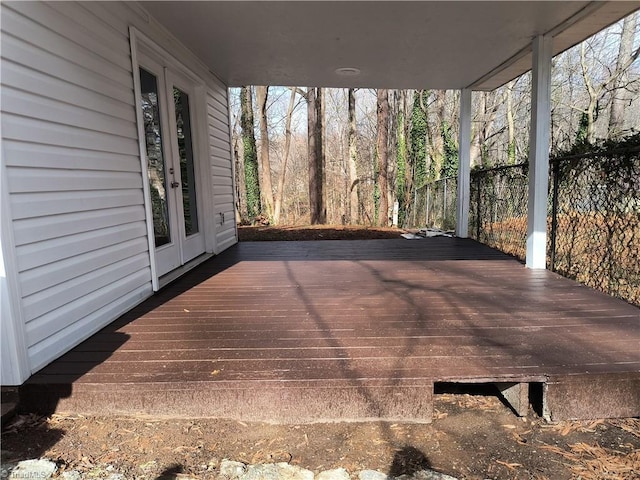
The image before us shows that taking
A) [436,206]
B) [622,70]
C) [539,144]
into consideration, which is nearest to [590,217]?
[539,144]

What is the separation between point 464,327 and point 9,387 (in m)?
2.41

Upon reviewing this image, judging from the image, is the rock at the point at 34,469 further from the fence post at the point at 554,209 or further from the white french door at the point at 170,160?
the fence post at the point at 554,209

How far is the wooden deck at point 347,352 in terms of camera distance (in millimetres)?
1733

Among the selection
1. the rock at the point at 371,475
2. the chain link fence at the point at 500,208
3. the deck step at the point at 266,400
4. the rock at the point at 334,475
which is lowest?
the rock at the point at 371,475

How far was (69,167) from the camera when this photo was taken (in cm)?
216

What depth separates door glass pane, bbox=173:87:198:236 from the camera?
4.12m

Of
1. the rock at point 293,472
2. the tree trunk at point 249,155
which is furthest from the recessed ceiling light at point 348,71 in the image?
the tree trunk at point 249,155

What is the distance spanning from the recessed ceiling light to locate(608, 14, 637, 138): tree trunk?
894cm

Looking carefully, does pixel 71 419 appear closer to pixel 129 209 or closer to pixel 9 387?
pixel 9 387

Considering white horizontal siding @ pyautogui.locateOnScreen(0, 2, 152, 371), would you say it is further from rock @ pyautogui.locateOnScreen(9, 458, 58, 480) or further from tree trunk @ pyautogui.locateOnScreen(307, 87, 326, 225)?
tree trunk @ pyautogui.locateOnScreen(307, 87, 326, 225)

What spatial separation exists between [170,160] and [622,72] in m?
13.1

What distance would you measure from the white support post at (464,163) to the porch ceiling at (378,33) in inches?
24.2

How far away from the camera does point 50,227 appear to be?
1999 millimetres

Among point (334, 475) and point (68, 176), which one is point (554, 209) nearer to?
point (334, 475)
